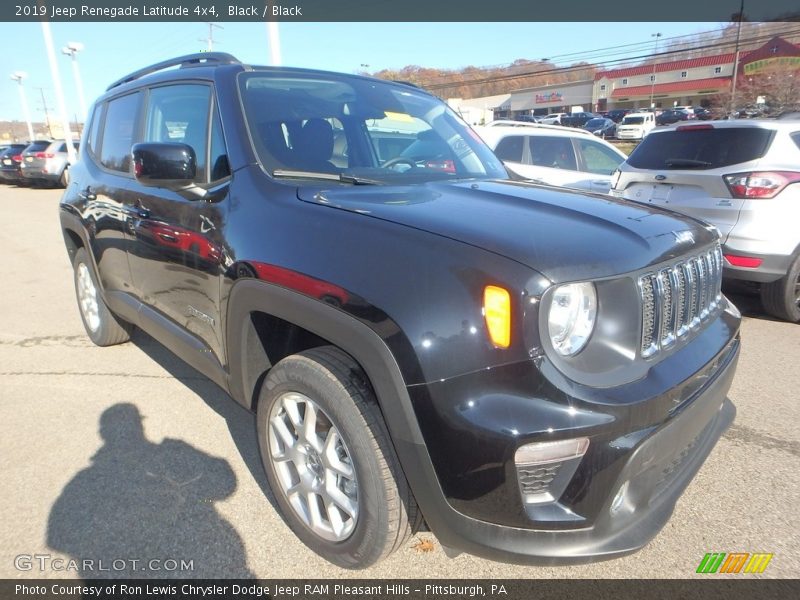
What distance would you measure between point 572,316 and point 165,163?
1855mm

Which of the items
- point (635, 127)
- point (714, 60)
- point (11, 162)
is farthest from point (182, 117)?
point (714, 60)

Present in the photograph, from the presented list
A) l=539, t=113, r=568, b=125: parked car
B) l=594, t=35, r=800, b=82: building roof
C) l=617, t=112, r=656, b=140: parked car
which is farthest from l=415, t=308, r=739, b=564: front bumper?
l=594, t=35, r=800, b=82: building roof

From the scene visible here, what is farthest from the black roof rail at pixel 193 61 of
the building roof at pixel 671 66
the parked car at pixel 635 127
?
the building roof at pixel 671 66

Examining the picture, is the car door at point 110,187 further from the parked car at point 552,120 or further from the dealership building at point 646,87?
the dealership building at point 646,87

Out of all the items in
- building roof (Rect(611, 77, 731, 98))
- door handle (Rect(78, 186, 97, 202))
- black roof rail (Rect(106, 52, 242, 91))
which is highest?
building roof (Rect(611, 77, 731, 98))

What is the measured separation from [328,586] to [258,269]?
124 cm

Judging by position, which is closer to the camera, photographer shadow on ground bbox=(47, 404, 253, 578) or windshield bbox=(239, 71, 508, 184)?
photographer shadow on ground bbox=(47, 404, 253, 578)

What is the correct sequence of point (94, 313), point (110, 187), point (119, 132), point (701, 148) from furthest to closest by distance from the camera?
1. point (701, 148)
2. point (94, 313)
3. point (119, 132)
4. point (110, 187)

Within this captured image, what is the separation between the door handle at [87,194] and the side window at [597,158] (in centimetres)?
653

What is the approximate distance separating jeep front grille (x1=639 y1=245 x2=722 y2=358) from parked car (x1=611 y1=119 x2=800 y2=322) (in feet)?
9.01

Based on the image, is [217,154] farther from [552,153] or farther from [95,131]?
[552,153]

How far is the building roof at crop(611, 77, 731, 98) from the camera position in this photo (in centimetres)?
6506

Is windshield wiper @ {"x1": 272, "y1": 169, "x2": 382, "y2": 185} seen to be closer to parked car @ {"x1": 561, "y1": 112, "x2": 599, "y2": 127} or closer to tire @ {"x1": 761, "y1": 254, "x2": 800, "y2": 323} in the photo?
tire @ {"x1": 761, "y1": 254, "x2": 800, "y2": 323}

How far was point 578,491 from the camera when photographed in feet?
5.19
